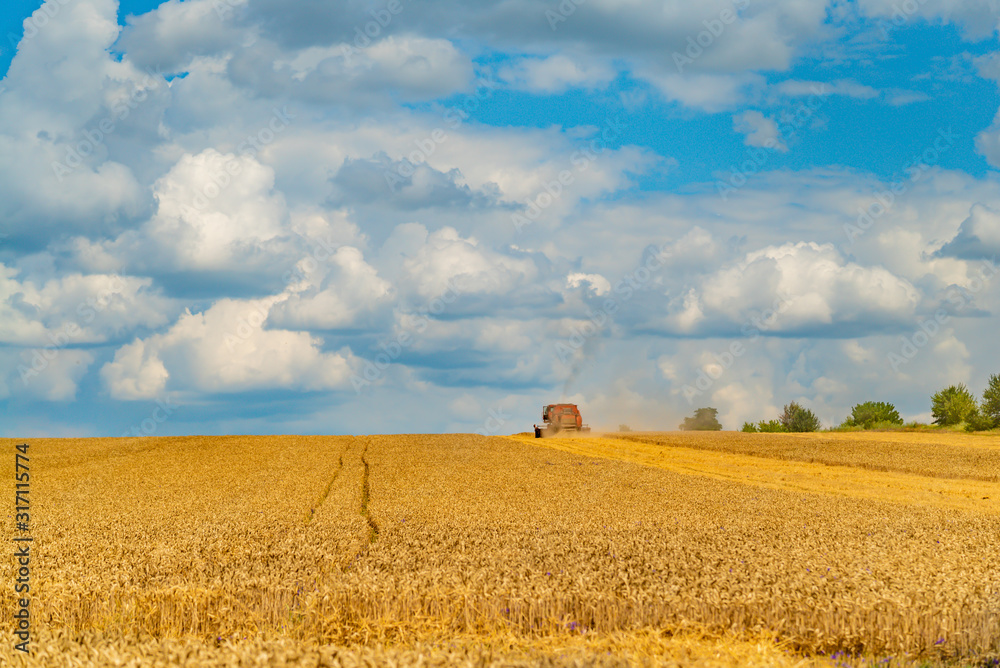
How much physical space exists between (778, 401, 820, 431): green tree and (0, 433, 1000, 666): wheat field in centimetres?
6488

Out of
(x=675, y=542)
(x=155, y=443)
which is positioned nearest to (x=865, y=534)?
(x=675, y=542)

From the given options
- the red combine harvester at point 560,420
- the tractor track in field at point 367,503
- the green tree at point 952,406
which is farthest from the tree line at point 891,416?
the tractor track in field at point 367,503

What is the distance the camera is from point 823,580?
10531 mm

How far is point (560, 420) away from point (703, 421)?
30.4 meters

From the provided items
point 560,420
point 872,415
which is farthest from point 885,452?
point 872,415

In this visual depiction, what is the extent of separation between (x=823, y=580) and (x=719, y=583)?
1.44m

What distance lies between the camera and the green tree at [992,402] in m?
59.7

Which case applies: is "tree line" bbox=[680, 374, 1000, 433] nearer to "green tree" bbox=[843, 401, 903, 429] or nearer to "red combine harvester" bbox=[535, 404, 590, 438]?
"green tree" bbox=[843, 401, 903, 429]

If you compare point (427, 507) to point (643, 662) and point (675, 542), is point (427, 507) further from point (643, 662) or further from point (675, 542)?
point (643, 662)

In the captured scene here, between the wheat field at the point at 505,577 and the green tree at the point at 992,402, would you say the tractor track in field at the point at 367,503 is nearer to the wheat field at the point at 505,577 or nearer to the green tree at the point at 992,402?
the wheat field at the point at 505,577

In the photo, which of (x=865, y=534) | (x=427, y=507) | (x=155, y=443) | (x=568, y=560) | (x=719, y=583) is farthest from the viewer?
(x=155, y=443)

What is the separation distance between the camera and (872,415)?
251 feet

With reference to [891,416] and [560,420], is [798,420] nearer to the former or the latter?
[891,416]

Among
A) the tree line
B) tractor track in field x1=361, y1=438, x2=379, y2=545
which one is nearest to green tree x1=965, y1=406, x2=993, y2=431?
the tree line
